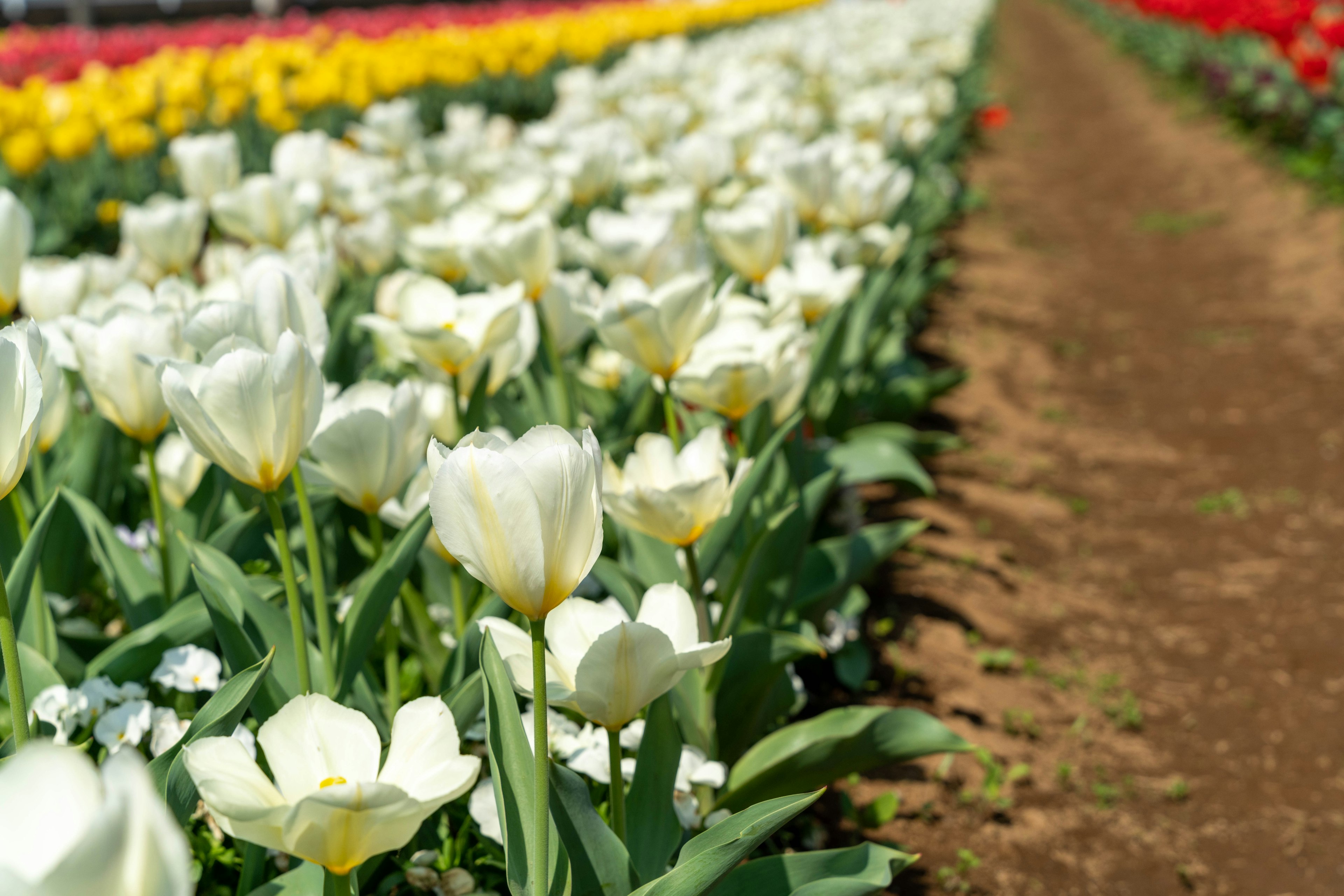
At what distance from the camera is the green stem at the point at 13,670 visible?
3.24 feet

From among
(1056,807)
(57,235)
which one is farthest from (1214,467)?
(57,235)

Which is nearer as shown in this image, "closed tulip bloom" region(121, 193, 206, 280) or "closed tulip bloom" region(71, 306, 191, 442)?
"closed tulip bloom" region(71, 306, 191, 442)

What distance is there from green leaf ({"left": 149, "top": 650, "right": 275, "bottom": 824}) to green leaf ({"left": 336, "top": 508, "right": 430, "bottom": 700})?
11.5 inches

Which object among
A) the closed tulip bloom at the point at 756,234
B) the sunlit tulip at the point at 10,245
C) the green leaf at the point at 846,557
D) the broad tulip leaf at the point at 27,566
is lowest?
the green leaf at the point at 846,557

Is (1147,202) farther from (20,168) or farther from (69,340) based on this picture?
(69,340)

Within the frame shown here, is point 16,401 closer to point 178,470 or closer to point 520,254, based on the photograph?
point 178,470

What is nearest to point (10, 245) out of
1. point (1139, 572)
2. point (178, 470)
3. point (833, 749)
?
point (178, 470)

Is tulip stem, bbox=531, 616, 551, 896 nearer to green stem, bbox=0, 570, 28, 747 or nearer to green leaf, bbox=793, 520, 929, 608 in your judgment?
green stem, bbox=0, 570, 28, 747

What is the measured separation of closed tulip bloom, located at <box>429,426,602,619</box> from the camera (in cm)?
88

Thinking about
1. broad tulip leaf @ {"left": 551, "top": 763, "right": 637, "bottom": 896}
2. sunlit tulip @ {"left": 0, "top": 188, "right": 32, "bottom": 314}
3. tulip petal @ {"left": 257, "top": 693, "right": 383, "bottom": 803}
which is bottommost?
broad tulip leaf @ {"left": 551, "top": 763, "right": 637, "bottom": 896}

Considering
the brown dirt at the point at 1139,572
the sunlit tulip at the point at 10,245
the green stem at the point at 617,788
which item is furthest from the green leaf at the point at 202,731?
the brown dirt at the point at 1139,572

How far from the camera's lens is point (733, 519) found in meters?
1.72

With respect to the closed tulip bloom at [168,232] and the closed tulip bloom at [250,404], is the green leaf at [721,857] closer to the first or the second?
the closed tulip bloom at [250,404]

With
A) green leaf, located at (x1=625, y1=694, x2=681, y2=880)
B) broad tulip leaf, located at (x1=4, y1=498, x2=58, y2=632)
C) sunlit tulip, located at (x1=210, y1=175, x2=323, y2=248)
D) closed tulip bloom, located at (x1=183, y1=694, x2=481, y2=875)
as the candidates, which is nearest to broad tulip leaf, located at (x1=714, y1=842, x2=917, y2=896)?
green leaf, located at (x1=625, y1=694, x2=681, y2=880)
